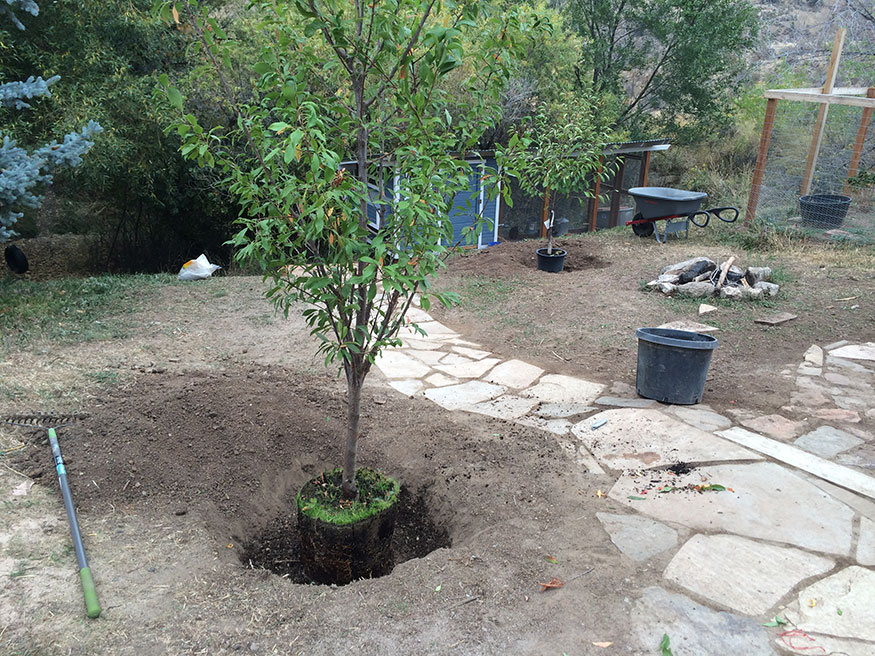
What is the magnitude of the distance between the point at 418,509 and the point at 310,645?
1204 mm

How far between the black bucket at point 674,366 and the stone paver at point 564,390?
353 mm

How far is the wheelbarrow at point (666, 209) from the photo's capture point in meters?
9.06

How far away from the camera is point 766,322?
5.80 m

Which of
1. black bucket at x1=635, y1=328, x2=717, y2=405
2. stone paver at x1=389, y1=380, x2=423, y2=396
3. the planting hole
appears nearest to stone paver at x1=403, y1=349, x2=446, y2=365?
stone paver at x1=389, y1=380, x2=423, y2=396

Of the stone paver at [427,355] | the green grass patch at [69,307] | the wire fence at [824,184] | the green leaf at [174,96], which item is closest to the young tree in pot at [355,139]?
the green leaf at [174,96]

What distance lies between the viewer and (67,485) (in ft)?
9.26

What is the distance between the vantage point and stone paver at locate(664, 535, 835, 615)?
2381mm

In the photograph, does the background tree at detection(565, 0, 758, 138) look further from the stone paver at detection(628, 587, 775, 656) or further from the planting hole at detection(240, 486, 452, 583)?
the stone paver at detection(628, 587, 775, 656)

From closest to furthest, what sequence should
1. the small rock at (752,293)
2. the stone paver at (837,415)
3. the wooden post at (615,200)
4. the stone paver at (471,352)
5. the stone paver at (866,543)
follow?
the stone paver at (866,543)
the stone paver at (837,415)
the stone paver at (471,352)
the small rock at (752,293)
the wooden post at (615,200)

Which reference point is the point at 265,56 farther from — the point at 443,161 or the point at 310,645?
the point at 310,645

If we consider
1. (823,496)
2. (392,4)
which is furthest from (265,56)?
(823,496)

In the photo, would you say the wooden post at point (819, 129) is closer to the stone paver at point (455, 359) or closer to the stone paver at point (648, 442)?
the stone paver at point (455, 359)

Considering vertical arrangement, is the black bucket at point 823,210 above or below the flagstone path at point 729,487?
above

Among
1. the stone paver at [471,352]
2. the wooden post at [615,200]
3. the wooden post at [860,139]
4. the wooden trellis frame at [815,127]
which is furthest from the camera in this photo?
the wooden post at [615,200]
